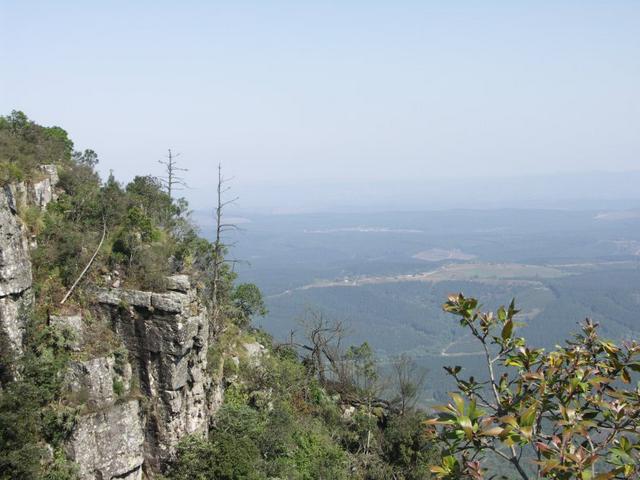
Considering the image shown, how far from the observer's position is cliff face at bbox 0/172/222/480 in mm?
16438

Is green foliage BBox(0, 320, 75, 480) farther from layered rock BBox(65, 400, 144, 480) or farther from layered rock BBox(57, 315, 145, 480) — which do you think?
layered rock BBox(65, 400, 144, 480)

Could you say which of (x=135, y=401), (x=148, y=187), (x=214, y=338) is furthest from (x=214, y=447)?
(x=148, y=187)

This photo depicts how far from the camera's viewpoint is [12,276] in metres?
16.1

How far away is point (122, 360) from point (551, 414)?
15.1m

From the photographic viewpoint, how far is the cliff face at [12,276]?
15820 millimetres

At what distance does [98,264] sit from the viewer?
19625 mm

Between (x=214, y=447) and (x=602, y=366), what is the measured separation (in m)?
16.4

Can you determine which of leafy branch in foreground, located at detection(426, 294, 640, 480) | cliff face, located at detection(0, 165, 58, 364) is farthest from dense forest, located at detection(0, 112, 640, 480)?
cliff face, located at detection(0, 165, 58, 364)

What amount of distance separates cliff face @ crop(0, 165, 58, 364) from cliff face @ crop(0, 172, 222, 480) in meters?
0.03

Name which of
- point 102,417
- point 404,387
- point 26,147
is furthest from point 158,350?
point 404,387

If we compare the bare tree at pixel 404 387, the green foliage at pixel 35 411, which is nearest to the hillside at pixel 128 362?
the green foliage at pixel 35 411

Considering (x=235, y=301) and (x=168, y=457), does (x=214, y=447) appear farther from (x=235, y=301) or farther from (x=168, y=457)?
Result: (x=235, y=301)

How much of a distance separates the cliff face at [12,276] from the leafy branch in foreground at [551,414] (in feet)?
44.9

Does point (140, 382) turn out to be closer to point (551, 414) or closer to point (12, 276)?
point (12, 276)
